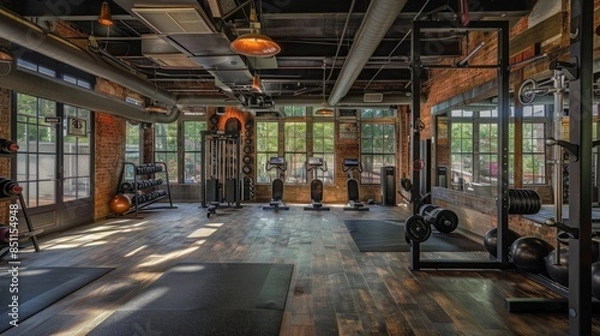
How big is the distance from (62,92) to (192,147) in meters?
5.46

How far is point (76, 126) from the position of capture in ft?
22.1

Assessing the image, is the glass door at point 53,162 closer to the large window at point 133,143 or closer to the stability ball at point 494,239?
the large window at point 133,143

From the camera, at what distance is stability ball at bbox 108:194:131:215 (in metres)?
7.81

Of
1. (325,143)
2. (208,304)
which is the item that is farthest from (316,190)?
(208,304)

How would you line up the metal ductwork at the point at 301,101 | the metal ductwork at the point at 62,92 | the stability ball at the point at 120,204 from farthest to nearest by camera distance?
the metal ductwork at the point at 301,101 < the stability ball at the point at 120,204 < the metal ductwork at the point at 62,92

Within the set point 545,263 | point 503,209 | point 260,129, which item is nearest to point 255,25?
point 503,209

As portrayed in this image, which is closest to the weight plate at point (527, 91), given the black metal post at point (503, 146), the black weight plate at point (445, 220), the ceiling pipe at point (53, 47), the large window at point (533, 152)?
the black metal post at point (503, 146)

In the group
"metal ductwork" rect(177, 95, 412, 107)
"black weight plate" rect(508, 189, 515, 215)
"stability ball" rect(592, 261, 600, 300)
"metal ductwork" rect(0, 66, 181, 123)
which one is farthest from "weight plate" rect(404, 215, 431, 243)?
"metal ductwork" rect(0, 66, 181, 123)

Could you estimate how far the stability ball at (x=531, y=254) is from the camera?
3527mm

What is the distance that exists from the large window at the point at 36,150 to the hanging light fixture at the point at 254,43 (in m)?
4.29

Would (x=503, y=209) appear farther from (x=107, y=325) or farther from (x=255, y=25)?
(x=107, y=325)

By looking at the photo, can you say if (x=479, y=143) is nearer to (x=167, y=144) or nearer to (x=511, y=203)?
(x=511, y=203)

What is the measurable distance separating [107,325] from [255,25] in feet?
9.70

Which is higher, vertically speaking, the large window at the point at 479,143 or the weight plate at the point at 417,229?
the large window at the point at 479,143
